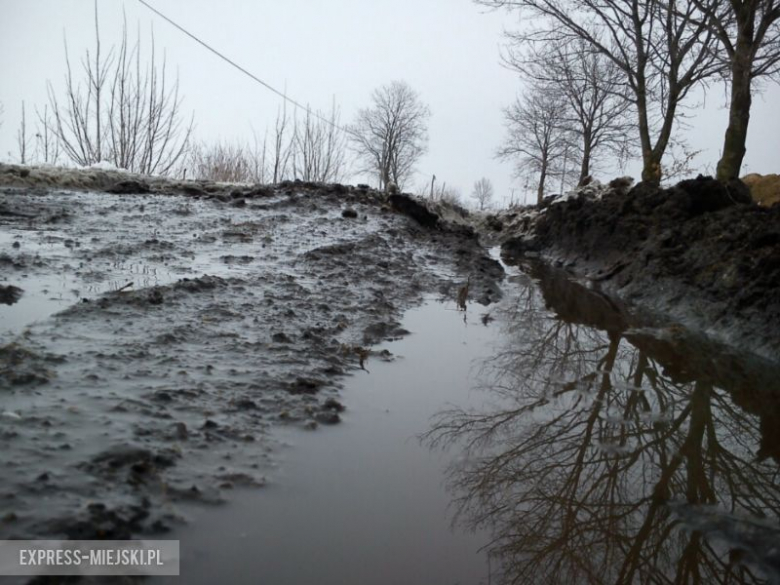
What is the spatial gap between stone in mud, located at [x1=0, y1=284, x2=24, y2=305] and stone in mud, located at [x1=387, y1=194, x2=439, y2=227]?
18.3 ft

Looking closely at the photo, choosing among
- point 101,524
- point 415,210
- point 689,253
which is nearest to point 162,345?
point 101,524

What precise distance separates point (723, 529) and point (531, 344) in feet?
5.66

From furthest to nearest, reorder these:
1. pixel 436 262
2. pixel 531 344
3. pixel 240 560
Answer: pixel 436 262
pixel 531 344
pixel 240 560

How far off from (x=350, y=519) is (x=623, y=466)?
0.91 metres

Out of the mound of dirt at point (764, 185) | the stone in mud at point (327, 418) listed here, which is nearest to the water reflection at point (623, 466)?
the stone in mud at point (327, 418)

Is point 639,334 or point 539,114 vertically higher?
point 539,114

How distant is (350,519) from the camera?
3.99ft

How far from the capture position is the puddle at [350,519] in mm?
1041

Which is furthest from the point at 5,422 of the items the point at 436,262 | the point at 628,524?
the point at 436,262

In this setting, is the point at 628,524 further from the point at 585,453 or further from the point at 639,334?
the point at 639,334

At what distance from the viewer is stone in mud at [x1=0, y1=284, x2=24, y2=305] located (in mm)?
2349

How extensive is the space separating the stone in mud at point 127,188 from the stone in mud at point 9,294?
4.45 m

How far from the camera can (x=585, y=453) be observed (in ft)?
5.44

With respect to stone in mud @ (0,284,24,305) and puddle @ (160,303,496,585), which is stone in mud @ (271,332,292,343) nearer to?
puddle @ (160,303,496,585)
